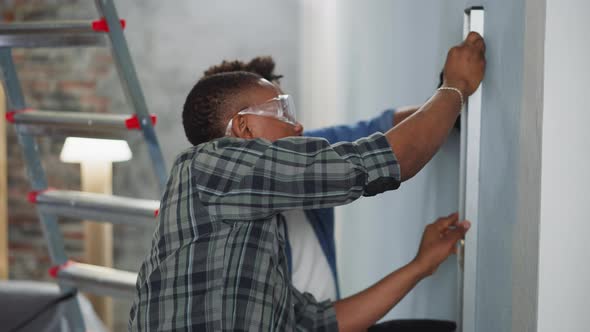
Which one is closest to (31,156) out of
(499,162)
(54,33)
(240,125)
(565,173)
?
(54,33)

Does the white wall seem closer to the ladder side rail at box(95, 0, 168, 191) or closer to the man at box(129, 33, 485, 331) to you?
the man at box(129, 33, 485, 331)

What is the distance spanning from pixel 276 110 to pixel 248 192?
8.5 inches

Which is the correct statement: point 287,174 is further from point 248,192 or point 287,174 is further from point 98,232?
point 98,232

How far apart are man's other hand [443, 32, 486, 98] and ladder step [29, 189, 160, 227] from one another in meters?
0.82

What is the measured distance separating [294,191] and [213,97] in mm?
250

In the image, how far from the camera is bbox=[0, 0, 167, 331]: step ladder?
65.6 inches

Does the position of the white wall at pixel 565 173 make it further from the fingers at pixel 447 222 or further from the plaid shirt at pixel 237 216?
the fingers at pixel 447 222

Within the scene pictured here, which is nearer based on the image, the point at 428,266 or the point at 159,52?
the point at 428,266

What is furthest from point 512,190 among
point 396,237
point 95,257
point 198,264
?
point 95,257

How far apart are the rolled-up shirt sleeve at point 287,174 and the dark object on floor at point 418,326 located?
0.98ft

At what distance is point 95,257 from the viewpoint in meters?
3.77

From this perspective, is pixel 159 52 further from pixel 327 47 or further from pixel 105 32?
pixel 105 32

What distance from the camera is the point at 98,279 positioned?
182 centimetres

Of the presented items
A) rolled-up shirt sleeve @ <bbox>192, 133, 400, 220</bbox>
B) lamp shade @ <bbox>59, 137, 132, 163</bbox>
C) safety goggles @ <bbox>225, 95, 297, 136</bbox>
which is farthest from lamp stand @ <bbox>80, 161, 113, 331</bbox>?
rolled-up shirt sleeve @ <bbox>192, 133, 400, 220</bbox>
